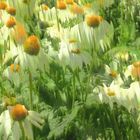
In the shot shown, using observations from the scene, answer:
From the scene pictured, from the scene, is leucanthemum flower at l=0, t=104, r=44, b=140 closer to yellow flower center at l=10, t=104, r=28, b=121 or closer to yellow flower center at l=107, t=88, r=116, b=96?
yellow flower center at l=10, t=104, r=28, b=121

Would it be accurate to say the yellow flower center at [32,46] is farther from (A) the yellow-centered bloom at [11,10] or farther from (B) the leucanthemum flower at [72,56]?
(A) the yellow-centered bloom at [11,10]

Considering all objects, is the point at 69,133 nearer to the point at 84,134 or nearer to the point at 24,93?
the point at 84,134

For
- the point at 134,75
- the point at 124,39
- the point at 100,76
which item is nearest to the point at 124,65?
the point at 100,76

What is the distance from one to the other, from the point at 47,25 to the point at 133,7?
2.62 ft

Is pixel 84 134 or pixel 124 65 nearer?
pixel 84 134

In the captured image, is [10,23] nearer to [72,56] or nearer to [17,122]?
[72,56]

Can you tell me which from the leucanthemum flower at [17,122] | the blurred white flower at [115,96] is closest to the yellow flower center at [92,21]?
the blurred white flower at [115,96]

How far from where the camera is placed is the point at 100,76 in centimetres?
188

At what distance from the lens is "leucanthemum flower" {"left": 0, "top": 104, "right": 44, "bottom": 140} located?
145 cm

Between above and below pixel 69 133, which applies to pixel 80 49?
above

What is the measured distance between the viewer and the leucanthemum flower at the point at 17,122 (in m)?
1.45

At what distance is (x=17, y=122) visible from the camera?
58.1 inches

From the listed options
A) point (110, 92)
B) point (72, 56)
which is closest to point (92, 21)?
point (72, 56)

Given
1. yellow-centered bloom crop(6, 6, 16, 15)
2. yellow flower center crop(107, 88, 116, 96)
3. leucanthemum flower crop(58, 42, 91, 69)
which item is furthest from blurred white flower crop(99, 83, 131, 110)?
yellow-centered bloom crop(6, 6, 16, 15)
